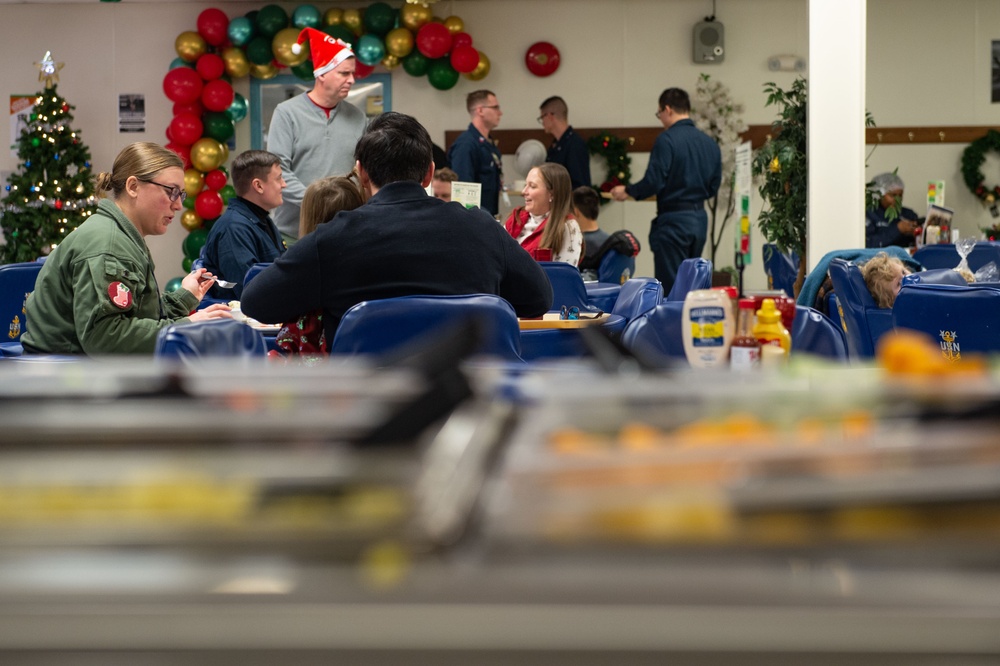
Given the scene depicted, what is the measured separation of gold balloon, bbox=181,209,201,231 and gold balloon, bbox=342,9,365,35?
2289 mm

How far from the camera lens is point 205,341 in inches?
76.5

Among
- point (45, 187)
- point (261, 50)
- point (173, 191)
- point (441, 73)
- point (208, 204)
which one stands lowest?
point (173, 191)

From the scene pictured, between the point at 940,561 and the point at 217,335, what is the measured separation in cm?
154

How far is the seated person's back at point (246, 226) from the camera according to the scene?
502 centimetres

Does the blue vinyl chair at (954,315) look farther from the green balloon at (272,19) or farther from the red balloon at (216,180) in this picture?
the green balloon at (272,19)

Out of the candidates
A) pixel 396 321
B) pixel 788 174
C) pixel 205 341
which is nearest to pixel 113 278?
pixel 396 321

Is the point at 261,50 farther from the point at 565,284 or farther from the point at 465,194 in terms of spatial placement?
the point at 565,284

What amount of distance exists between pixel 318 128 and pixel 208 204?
4.41m

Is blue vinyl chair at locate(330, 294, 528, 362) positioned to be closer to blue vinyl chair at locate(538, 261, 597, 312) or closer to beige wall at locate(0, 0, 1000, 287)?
blue vinyl chair at locate(538, 261, 597, 312)

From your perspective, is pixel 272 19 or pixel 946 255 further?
pixel 272 19

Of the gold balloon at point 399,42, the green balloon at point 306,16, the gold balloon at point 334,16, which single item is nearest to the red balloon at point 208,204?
the green balloon at point 306,16

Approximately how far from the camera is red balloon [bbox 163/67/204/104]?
10.1 meters

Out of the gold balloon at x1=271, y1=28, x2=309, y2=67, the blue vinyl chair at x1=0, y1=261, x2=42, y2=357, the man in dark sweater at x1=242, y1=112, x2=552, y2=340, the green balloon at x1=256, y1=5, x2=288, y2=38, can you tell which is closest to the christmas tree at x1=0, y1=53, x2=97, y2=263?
the green balloon at x1=256, y1=5, x2=288, y2=38

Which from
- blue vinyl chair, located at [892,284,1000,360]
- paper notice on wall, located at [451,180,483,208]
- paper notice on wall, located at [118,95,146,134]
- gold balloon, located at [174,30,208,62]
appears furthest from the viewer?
paper notice on wall, located at [118,95,146,134]
